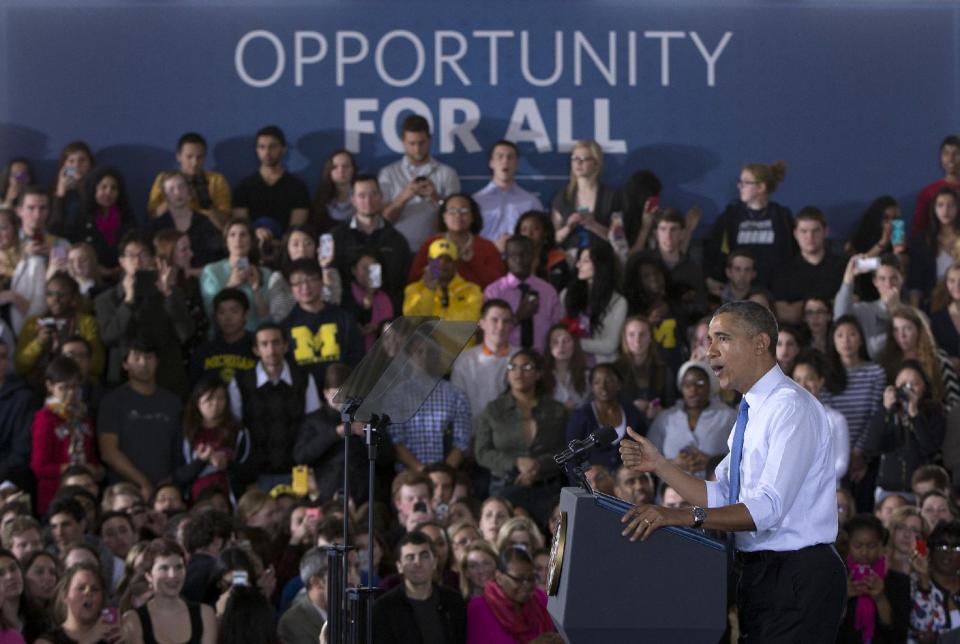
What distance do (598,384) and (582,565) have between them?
5.47 m

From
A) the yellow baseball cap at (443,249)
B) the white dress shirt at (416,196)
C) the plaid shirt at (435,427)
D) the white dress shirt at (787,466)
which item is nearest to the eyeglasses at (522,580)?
the plaid shirt at (435,427)

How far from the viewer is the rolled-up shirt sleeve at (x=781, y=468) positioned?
16.2ft

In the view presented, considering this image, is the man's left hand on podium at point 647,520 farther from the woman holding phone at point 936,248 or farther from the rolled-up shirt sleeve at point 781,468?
the woman holding phone at point 936,248

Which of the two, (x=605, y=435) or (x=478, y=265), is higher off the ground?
(x=478, y=265)

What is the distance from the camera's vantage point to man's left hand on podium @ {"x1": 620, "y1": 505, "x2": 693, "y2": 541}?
15.6ft

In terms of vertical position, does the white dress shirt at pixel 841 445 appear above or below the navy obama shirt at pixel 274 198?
below

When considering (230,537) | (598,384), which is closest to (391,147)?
(598,384)

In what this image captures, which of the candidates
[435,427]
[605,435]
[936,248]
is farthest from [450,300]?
[605,435]

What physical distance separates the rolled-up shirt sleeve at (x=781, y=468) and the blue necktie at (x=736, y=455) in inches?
2.5

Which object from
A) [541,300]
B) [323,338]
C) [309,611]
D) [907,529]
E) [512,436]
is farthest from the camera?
[541,300]

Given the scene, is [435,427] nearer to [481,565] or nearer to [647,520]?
[481,565]

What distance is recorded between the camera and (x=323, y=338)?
35.4ft

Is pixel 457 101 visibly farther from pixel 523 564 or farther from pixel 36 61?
pixel 523 564

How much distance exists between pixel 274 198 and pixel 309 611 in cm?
501
